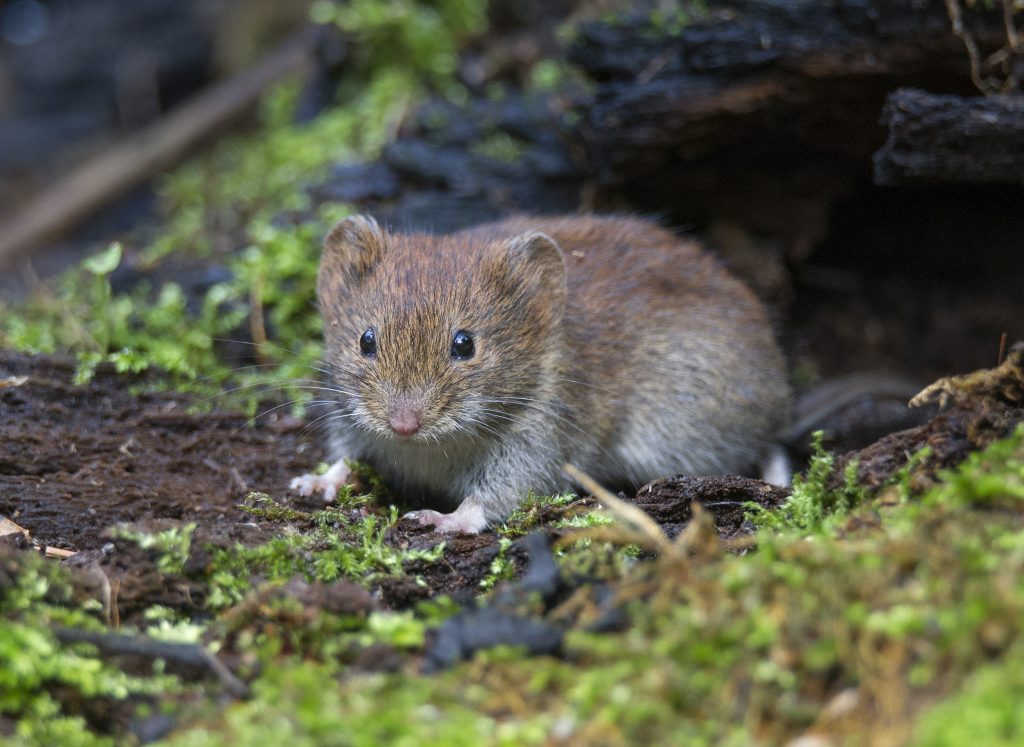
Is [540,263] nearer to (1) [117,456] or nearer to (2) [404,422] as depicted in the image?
(2) [404,422]

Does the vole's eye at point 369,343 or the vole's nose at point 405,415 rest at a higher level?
the vole's eye at point 369,343

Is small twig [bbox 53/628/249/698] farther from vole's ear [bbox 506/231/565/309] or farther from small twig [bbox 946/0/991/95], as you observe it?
small twig [bbox 946/0/991/95]

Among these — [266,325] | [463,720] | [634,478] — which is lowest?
[634,478]

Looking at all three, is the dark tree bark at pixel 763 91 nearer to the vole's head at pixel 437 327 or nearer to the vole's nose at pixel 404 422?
the vole's head at pixel 437 327

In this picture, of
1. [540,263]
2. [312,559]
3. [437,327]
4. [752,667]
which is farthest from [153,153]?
[752,667]

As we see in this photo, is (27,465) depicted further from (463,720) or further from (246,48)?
(246,48)

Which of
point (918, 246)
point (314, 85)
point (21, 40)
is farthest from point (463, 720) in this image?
point (21, 40)

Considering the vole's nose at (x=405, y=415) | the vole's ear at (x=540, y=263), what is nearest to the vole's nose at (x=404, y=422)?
the vole's nose at (x=405, y=415)
